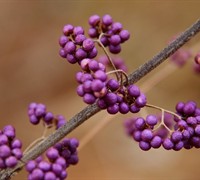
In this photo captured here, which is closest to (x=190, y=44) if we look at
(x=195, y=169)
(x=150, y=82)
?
(x=150, y=82)

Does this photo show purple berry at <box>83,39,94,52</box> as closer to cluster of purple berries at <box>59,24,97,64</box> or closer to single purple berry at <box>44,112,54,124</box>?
cluster of purple berries at <box>59,24,97,64</box>

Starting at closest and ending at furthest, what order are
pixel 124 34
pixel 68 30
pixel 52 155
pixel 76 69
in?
pixel 52 155
pixel 68 30
pixel 124 34
pixel 76 69

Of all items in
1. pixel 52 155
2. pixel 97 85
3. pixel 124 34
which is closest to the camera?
pixel 97 85

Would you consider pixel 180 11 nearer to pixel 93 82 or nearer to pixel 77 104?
pixel 77 104

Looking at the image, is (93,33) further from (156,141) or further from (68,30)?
(156,141)

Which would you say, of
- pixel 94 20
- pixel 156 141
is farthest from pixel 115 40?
pixel 156 141

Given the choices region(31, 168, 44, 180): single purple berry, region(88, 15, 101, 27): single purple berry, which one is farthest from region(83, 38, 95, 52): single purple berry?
region(31, 168, 44, 180): single purple berry
